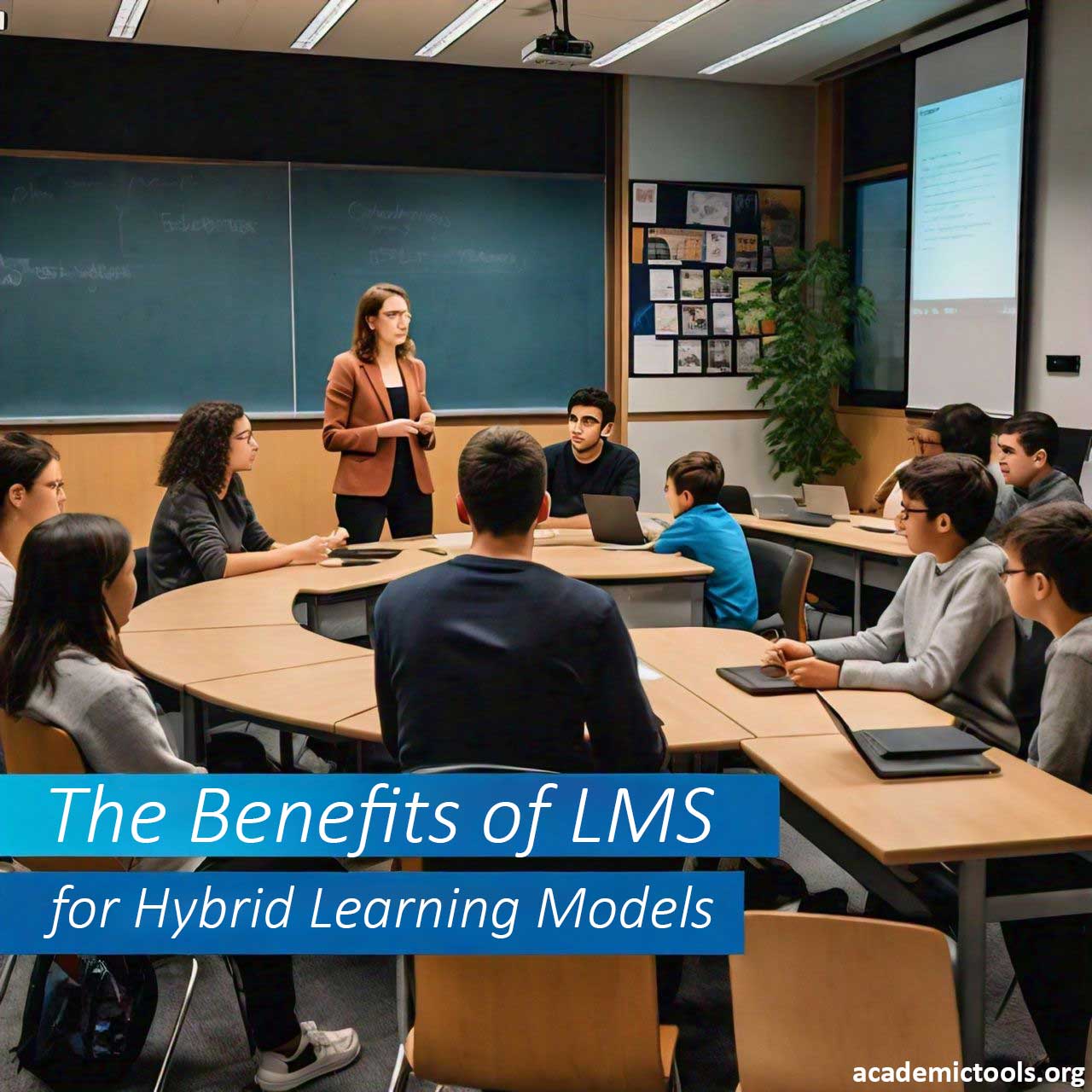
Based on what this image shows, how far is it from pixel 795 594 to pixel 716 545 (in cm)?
32

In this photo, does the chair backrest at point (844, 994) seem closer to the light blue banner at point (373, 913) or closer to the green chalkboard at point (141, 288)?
the light blue banner at point (373, 913)

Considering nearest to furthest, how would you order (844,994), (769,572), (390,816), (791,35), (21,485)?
1. (844,994)
2. (390,816)
3. (21,485)
4. (769,572)
5. (791,35)

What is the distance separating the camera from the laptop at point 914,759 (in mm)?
2086

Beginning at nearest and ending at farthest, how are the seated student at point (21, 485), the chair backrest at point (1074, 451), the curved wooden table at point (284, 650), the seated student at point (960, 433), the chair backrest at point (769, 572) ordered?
the curved wooden table at point (284, 650) → the seated student at point (21, 485) → the chair backrest at point (769, 572) → the seated student at point (960, 433) → the chair backrest at point (1074, 451)

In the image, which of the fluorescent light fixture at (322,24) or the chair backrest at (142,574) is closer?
the chair backrest at (142,574)

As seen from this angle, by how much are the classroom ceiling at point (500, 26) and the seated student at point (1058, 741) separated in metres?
4.15

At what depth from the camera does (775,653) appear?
2760 millimetres

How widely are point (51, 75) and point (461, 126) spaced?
2.17m

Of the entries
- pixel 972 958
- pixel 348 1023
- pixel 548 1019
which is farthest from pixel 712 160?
pixel 548 1019

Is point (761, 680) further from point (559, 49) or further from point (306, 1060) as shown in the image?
point (559, 49)

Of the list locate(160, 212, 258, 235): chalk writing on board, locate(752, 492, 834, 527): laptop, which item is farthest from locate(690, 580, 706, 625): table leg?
locate(160, 212, 258, 235): chalk writing on board

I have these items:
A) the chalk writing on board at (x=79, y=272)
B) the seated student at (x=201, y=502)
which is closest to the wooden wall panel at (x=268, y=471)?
the chalk writing on board at (x=79, y=272)

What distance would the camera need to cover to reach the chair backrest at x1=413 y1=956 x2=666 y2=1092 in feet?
5.12

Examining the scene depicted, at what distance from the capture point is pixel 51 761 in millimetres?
2121
